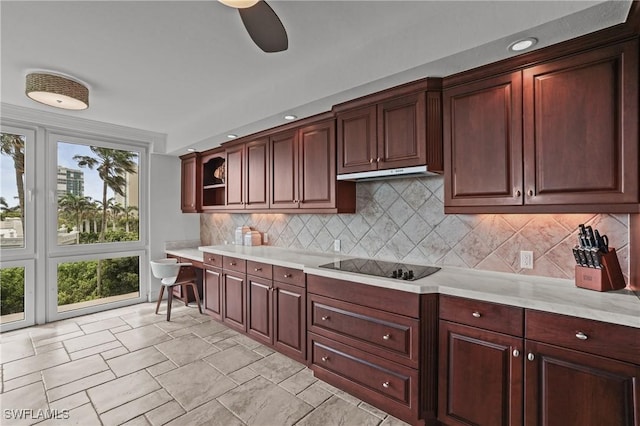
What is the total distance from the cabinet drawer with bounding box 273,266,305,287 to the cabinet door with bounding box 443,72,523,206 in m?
1.36

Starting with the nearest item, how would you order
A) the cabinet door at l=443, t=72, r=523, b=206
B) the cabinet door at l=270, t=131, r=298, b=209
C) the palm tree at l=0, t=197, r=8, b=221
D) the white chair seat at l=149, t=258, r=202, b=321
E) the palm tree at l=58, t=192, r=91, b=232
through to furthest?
1. the cabinet door at l=443, t=72, r=523, b=206
2. the cabinet door at l=270, t=131, r=298, b=209
3. the palm tree at l=0, t=197, r=8, b=221
4. the white chair seat at l=149, t=258, r=202, b=321
5. the palm tree at l=58, t=192, r=91, b=232

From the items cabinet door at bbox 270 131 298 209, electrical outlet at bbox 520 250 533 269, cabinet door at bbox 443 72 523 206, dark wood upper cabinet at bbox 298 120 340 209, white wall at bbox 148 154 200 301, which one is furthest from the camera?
white wall at bbox 148 154 200 301

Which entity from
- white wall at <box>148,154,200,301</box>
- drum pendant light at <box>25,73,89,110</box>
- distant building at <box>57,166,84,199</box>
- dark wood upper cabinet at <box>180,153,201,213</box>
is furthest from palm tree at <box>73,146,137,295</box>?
drum pendant light at <box>25,73,89,110</box>

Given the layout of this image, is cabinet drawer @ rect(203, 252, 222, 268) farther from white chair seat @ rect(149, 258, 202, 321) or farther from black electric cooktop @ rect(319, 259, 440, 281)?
black electric cooktop @ rect(319, 259, 440, 281)

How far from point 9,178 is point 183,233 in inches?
86.0

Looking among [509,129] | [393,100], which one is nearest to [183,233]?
[393,100]

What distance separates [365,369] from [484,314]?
939mm

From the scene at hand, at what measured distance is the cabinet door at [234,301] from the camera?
3.29m

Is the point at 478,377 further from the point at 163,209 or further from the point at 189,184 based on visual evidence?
the point at 163,209

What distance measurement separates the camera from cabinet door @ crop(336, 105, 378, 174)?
245 cm

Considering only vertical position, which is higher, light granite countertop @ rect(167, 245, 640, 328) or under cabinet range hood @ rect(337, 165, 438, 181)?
under cabinet range hood @ rect(337, 165, 438, 181)

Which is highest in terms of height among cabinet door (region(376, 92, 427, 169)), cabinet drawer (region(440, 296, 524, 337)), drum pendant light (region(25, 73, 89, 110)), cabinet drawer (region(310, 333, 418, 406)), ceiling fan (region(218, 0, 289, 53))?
drum pendant light (region(25, 73, 89, 110))

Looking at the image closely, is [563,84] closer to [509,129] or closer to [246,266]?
[509,129]

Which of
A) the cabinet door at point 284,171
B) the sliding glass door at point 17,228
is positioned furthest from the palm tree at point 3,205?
the cabinet door at point 284,171
